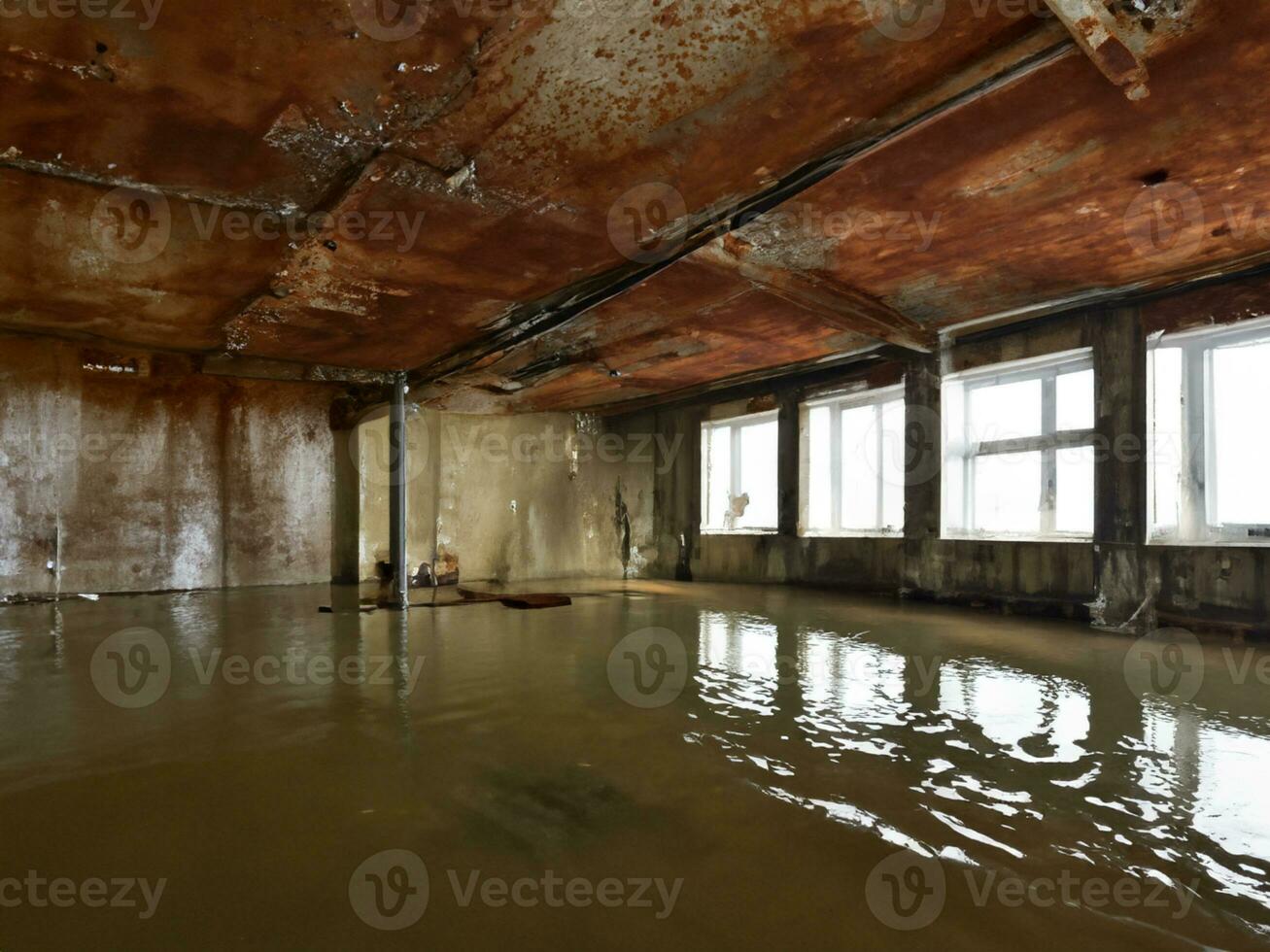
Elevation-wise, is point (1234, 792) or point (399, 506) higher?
point (399, 506)

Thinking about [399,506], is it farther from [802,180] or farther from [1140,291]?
[1140,291]

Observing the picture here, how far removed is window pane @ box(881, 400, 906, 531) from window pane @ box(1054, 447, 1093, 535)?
1.43 metres

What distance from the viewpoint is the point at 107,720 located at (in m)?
2.85

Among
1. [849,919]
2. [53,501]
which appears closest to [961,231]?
[849,919]

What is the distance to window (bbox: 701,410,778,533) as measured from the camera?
29.0 feet

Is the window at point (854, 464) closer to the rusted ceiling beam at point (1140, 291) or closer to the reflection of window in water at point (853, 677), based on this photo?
the rusted ceiling beam at point (1140, 291)

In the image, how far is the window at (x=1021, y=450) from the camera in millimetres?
5738

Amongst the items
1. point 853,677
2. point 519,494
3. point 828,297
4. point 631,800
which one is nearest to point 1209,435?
point 828,297

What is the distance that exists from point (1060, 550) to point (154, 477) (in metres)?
8.85

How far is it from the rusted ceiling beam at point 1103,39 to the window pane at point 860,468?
5.09 m

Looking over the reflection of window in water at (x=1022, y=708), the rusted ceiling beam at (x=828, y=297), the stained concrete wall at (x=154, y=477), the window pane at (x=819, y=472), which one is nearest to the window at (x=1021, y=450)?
the rusted ceiling beam at (x=828, y=297)

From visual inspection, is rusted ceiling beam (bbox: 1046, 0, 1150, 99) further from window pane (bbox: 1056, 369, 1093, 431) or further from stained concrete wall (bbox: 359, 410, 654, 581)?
stained concrete wall (bbox: 359, 410, 654, 581)

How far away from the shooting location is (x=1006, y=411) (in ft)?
20.6

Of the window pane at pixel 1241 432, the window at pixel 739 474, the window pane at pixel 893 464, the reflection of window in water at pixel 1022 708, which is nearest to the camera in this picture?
the reflection of window in water at pixel 1022 708
